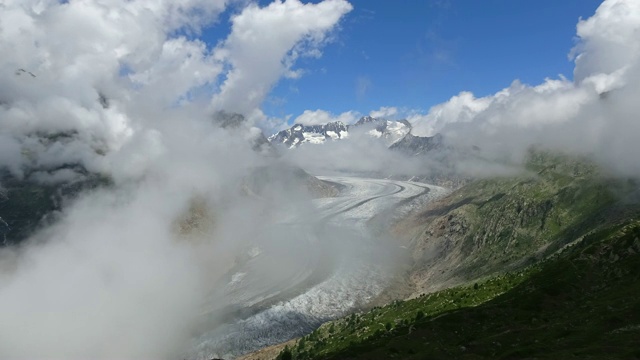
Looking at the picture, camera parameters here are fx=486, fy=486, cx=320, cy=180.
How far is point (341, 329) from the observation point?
127000mm

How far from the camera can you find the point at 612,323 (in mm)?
54406

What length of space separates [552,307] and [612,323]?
1598 cm

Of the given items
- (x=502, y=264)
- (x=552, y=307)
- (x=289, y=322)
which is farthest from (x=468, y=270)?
(x=552, y=307)

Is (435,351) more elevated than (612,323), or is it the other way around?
(435,351)

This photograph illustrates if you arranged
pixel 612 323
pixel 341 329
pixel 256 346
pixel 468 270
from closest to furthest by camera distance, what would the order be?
pixel 612 323, pixel 341 329, pixel 256 346, pixel 468 270

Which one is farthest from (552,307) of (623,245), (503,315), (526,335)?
(623,245)

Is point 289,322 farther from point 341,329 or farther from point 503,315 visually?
point 503,315

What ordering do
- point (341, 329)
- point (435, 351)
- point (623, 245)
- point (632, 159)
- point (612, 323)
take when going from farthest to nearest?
point (632, 159)
point (341, 329)
point (623, 245)
point (435, 351)
point (612, 323)

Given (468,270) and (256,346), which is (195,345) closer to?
(256,346)

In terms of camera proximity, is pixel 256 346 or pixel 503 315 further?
pixel 256 346

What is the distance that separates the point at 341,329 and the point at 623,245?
231ft

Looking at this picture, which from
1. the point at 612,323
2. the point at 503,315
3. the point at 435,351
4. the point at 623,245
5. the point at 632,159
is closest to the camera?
the point at 612,323

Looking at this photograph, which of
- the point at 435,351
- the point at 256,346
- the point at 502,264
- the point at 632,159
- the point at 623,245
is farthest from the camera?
the point at 632,159

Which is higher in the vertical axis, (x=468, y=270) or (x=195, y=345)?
(x=195, y=345)
